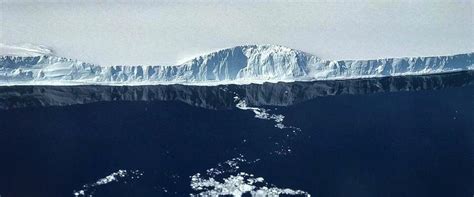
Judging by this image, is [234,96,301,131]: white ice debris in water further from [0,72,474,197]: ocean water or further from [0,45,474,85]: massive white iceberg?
[0,45,474,85]: massive white iceberg

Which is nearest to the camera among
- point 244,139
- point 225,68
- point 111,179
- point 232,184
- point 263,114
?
point 111,179

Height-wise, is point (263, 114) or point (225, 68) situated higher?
point (225, 68)

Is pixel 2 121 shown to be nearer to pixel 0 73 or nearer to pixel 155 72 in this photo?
pixel 0 73

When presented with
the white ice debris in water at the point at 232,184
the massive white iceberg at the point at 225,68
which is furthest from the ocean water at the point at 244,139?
the massive white iceberg at the point at 225,68

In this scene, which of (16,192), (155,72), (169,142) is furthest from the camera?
(155,72)

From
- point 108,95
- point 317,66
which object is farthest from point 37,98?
point 317,66

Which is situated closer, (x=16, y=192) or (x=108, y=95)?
(x=16, y=192)

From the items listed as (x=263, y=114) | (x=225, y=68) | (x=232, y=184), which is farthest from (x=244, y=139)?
(x=225, y=68)

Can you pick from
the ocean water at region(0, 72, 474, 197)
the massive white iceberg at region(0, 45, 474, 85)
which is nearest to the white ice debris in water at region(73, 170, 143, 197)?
the ocean water at region(0, 72, 474, 197)

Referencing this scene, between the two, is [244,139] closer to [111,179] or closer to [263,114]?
[263,114]
